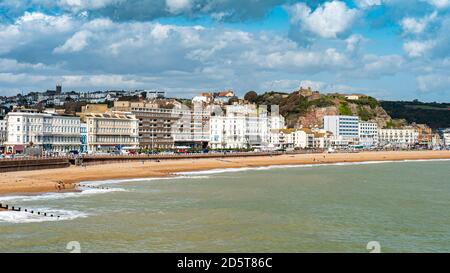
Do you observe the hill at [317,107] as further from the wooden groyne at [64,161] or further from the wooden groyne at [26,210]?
the wooden groyne at [26,210]

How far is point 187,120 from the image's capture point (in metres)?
109

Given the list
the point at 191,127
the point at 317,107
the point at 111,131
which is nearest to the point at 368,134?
the point at 317,107

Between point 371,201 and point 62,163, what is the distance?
3425cm

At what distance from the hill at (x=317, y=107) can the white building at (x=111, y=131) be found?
73202 mm

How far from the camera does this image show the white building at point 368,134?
498 feet

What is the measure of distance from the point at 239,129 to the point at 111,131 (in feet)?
112

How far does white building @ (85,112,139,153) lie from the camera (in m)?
85.7

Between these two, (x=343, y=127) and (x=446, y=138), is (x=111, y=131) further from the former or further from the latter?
(x=446, y=138)

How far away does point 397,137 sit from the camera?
16325 cm

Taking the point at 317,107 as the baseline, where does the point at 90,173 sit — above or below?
below

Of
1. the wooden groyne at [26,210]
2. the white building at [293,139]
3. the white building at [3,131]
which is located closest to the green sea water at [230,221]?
the wooden groyne at [26,210]

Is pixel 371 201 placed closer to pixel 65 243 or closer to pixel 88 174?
pixel 65 243

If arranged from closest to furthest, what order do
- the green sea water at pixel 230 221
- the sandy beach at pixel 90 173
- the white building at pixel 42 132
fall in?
the green sea water at pixel 230 221 → the sandy beach at pixel 90 173 → the white building at pixel 42 132
